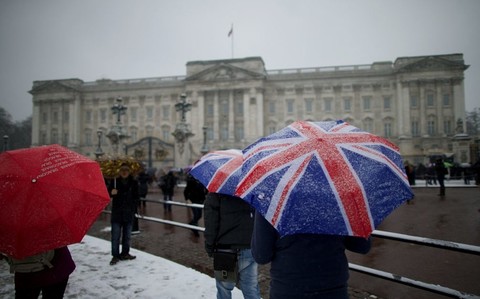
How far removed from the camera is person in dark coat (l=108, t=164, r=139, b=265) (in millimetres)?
6234

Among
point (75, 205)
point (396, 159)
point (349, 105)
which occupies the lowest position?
point (75, 205)

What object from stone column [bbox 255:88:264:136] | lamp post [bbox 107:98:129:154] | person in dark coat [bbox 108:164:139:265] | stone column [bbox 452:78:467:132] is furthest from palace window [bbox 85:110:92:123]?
stone column [bbox 452:78:467:132]

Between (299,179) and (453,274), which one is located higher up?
(299,179)

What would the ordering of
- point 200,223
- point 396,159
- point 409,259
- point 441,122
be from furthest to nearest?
1. point 441,122
2. point 200,223
3. point 409,259
4. point 396,159

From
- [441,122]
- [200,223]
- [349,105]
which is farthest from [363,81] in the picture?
[200,223]

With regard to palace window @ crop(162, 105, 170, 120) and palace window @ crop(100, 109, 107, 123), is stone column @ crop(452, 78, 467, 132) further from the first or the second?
palace window @ crop(100, 109, 107, 123)

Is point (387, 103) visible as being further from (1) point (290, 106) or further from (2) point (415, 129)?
(1) point (290, 106)

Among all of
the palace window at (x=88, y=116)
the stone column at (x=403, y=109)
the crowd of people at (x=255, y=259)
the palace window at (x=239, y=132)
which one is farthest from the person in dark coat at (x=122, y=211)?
the palace window at (x=88, y=116)

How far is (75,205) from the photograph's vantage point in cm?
264

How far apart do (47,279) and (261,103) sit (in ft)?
156

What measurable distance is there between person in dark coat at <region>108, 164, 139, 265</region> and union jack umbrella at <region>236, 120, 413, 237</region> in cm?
505

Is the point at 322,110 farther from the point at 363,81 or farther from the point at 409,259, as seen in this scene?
the point at 409,259

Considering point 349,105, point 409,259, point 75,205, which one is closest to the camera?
point 75,205

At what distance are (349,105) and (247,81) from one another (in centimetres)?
1648
